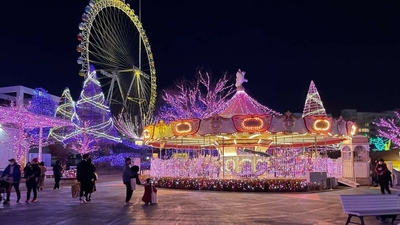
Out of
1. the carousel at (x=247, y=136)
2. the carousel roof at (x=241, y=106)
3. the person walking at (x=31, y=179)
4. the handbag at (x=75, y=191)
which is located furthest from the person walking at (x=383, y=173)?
the person walking at (x=31, y=179)

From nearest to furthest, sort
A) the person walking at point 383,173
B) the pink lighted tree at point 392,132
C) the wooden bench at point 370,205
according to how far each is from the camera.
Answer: the wooden bench at point 370,205 < the person walking at point 383,173 < the pink lighted tree at point 392,132

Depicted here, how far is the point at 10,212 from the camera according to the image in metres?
10.4

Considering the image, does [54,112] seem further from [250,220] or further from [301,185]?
[250,220]

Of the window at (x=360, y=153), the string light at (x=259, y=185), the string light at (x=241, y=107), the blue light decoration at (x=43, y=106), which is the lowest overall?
the string light at (x=259, y=185)

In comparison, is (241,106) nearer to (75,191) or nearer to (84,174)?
(75,191)

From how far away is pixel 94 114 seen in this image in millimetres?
41688

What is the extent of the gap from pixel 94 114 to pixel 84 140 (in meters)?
4.25

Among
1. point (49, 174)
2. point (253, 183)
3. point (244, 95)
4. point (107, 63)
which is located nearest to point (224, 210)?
point (253, 183)

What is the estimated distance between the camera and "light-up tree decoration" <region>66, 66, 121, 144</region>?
3797 cm

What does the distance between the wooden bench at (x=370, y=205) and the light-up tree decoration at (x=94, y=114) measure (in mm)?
29819

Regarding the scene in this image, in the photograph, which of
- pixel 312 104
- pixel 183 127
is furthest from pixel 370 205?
pixel 312 104

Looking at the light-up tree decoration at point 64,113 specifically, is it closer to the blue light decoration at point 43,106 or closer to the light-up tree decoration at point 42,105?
the blue light decoration at point 43,106

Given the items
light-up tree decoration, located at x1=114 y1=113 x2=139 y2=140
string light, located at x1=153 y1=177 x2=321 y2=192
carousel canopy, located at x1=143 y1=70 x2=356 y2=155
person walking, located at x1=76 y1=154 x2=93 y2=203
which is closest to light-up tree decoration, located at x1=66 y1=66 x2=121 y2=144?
light-up tree decoration, located at x1=114 y1=113 x2=139 y2=140

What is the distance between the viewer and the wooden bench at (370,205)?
796 centimetres
